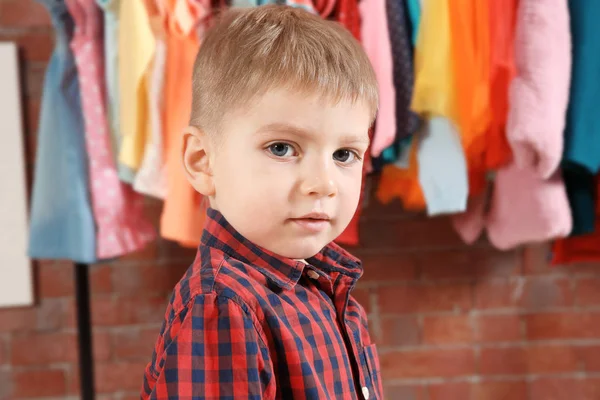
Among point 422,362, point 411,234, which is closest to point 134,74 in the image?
point 411,234

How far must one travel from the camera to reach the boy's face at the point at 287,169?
700 millimetres

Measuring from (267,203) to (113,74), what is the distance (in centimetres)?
86

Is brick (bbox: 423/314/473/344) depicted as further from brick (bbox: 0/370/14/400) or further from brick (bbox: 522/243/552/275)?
brick (bbox: 0/370/14/400)

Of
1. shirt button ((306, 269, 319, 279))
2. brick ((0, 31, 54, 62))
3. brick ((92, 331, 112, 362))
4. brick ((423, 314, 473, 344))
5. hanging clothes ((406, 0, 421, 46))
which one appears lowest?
brick ((423, 314, 473, 344))

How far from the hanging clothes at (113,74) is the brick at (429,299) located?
2.91 ft

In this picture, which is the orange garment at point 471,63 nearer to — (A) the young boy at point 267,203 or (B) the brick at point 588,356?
(A) the young boy at point 267,203

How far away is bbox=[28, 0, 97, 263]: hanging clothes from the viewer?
1454 millimetres

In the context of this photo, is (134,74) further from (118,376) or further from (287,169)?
(118,376)

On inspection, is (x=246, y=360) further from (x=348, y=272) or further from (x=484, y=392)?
(x=484, y=392)

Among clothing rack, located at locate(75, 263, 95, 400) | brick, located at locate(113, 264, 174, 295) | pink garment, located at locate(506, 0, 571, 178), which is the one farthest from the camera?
brick, located at locate(113, 264, 174, 295)

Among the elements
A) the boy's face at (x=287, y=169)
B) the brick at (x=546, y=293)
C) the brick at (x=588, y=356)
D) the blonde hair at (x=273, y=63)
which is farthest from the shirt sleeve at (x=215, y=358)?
the brick at (x=588, y=356)

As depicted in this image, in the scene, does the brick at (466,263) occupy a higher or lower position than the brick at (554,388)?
higher

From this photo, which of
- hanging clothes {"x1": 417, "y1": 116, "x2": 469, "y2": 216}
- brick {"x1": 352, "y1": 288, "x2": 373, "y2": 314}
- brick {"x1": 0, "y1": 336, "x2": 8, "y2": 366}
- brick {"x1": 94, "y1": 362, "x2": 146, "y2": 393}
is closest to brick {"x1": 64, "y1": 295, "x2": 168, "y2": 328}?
brick {"x1": 94, "y1": 362, "x2": 146, "y2": 393}

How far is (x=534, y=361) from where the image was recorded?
2.01m
